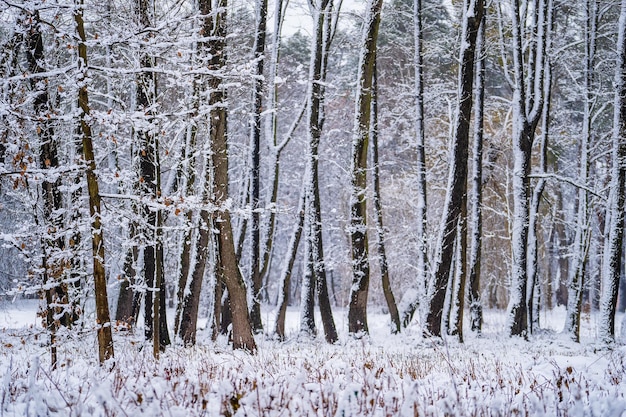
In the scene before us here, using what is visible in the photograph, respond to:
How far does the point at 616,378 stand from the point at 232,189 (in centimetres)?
2415

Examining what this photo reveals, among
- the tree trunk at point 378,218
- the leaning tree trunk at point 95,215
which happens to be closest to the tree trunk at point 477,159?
the tree trunk at point 378,218

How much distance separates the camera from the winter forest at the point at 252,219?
511 centimetres

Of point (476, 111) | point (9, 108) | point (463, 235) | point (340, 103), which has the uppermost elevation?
point (340, 103)

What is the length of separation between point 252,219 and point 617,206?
9.33 meters

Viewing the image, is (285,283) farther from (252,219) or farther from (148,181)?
(148,181)

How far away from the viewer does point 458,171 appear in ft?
37.8

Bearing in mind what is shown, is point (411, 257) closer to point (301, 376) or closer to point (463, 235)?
point (463, 235)

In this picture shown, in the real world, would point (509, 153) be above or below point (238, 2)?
below

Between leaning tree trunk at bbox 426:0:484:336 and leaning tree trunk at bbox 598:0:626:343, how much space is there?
435 centimetres

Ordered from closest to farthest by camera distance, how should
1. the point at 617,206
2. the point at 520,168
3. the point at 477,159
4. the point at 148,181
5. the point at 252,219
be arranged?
the point at 148,181 < the point at 617,206 < the point at 520,168 < the point at 477,159 < the point at 252,219

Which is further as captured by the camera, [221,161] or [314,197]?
[314,197]

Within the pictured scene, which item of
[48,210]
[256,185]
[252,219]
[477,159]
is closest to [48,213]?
[48,210]

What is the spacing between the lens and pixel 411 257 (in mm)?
25562

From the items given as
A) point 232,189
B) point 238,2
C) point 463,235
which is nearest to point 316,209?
point 463,235
